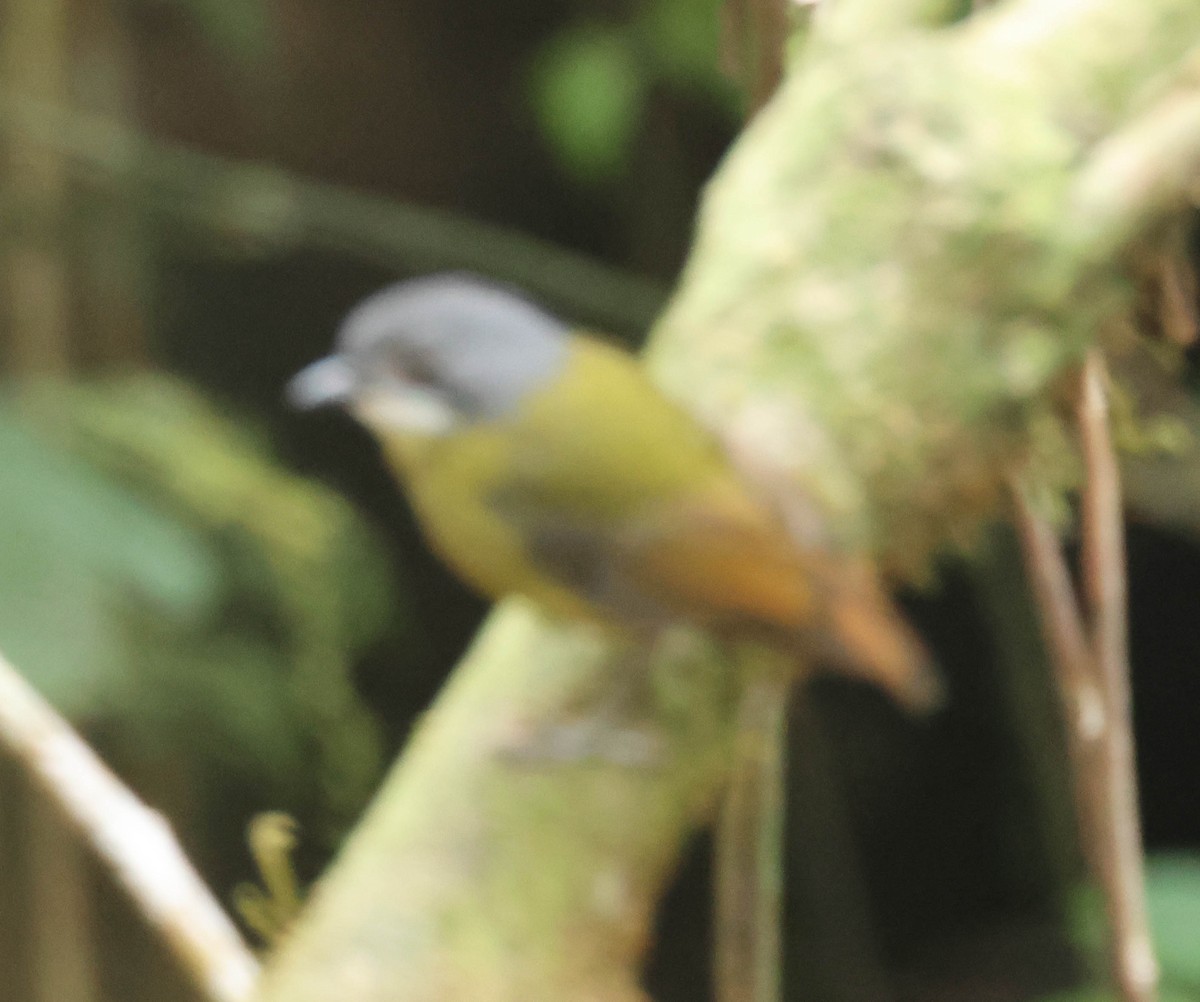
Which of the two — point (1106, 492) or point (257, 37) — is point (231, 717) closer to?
point (257, 37)

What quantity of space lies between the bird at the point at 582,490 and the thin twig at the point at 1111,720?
0.11 metres

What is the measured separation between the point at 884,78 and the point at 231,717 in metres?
1.15

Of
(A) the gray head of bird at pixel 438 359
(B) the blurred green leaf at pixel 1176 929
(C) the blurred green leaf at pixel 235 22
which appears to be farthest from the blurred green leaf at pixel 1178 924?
(C) the blurred green leaf at pixel 235 22

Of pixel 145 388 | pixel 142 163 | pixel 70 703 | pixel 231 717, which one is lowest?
pixel 231 717

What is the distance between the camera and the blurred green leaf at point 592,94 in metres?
1.71

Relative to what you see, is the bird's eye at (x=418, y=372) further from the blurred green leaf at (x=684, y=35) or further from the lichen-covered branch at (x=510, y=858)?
the blurred green leaf at (x=684, y=35)

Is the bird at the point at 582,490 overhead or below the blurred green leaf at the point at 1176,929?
overhead

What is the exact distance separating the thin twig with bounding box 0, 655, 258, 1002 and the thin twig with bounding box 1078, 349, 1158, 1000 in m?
0.41

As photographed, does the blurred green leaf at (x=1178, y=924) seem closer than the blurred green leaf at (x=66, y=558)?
Yes

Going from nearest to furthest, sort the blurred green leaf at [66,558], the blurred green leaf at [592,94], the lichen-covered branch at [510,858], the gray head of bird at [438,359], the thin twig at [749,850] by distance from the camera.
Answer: the lichen-covered branch at [510,858], the thin twig at [749,850], the gray head of bird at [438,359], the blurred green leaf at [66,558], the blurred green leaf at [592,94]

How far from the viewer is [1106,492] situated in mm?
826

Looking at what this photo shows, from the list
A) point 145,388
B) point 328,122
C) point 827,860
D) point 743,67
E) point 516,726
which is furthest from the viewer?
point 328,122

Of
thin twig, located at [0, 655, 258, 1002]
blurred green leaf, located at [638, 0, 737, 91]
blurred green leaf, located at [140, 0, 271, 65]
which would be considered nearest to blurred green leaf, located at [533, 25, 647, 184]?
blurred green leaf, located at [638, 0, 737, 91]

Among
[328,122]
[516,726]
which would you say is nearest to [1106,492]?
[516,726]
